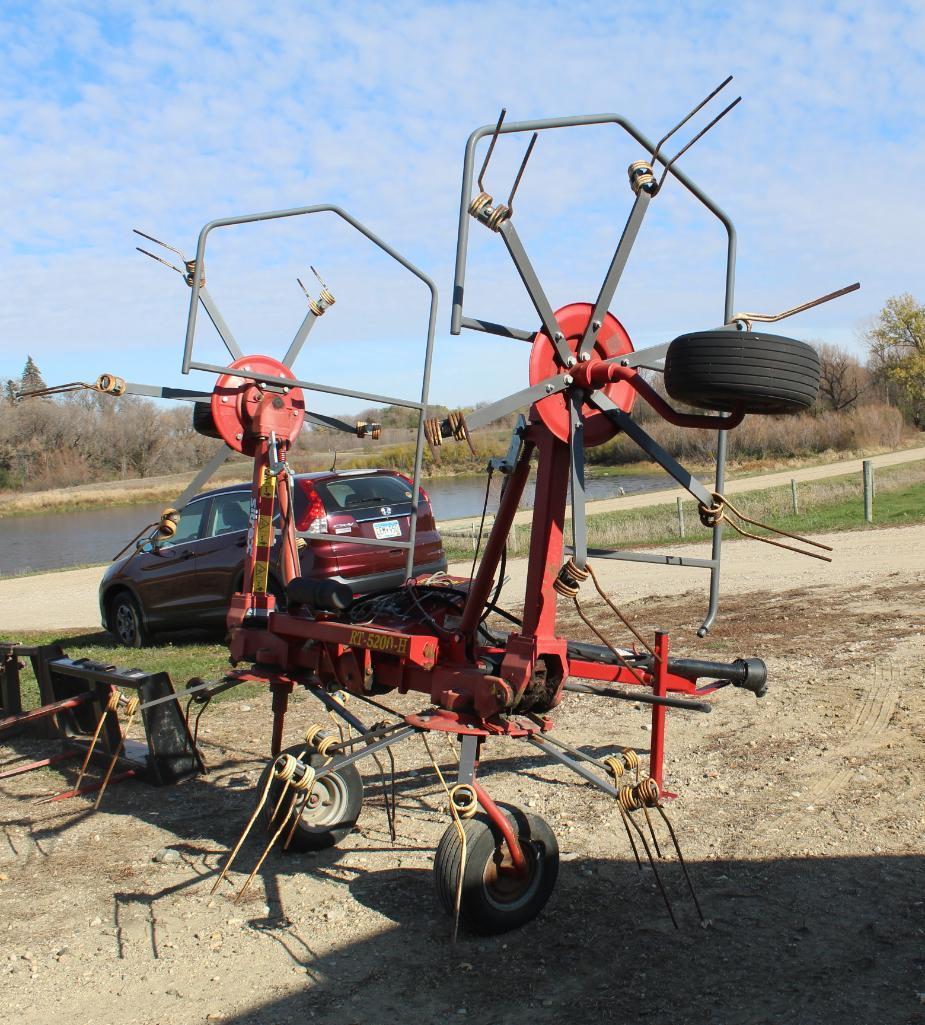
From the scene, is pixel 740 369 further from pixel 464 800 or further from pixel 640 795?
pixel 464 800

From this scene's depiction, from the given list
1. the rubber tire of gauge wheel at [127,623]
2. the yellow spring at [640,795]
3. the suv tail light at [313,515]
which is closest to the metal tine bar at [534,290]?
the yellow spring at [640,795]

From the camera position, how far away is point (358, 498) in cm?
1078

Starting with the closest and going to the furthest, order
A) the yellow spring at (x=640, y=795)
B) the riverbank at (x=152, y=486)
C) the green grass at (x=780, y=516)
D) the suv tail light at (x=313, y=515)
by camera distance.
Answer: the yellow spring at (x=640, y=795) < the suv tail light at (x=313, y=515) < the green grass at (x=780, y=516) < the riverbank at (x=152, y=486)

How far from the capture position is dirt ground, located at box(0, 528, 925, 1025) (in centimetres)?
393

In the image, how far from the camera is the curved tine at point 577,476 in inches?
156

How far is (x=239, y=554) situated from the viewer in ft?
37.3

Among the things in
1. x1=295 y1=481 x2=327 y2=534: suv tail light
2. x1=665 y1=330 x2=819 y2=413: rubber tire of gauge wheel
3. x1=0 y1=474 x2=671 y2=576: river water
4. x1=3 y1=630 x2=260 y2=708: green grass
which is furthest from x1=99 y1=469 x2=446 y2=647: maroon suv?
x1=0 y1=474 x2=671 y2=576: river water

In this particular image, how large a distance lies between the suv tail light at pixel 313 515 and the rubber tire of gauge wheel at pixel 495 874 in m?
6.10

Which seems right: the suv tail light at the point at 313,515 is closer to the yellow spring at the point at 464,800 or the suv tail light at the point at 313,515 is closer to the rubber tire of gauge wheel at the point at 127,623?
the rubber tire of gauge wheel at the point at 127,623

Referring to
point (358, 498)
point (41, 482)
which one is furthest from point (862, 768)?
point (41, 482)

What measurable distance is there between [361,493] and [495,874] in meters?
6.75

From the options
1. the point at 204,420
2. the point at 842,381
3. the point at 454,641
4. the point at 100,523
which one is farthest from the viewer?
the point at 842,381

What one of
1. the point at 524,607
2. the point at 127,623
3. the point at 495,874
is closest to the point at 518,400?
the point at 524,607

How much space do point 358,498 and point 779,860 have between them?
6566mm
